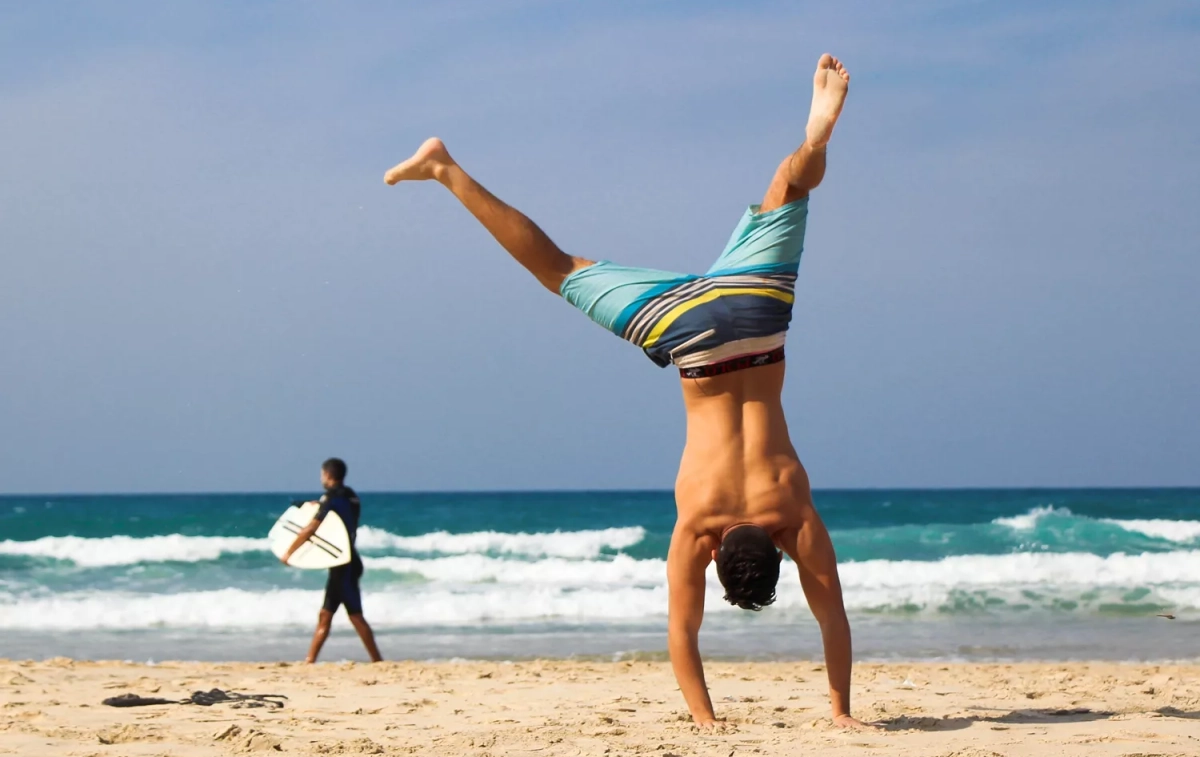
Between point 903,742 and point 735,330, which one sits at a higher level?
point 735,330

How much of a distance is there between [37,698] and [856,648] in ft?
20.9

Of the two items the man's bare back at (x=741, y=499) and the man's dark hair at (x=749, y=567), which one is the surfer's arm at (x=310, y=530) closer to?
the man's bare back at (x=741, y=499)

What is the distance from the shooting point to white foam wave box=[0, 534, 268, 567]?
78.1 feet

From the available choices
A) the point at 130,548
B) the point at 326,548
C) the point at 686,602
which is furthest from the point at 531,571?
the point at 686,602

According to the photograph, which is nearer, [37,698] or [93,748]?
[93,748]

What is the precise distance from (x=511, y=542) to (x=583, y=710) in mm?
21908

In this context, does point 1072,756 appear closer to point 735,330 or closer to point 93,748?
point 735,330

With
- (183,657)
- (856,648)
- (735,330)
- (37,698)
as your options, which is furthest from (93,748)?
(856,648)

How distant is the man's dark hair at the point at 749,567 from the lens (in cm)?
468

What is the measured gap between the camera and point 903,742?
484cm

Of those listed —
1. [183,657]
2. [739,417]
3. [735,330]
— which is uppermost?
[735,330]

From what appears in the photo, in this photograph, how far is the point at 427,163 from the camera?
5.20m

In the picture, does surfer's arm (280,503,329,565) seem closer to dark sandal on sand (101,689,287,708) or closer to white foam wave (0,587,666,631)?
dark sandal on sand (101,689,287,708)

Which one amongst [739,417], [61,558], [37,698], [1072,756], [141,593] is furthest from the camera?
[61,558]
